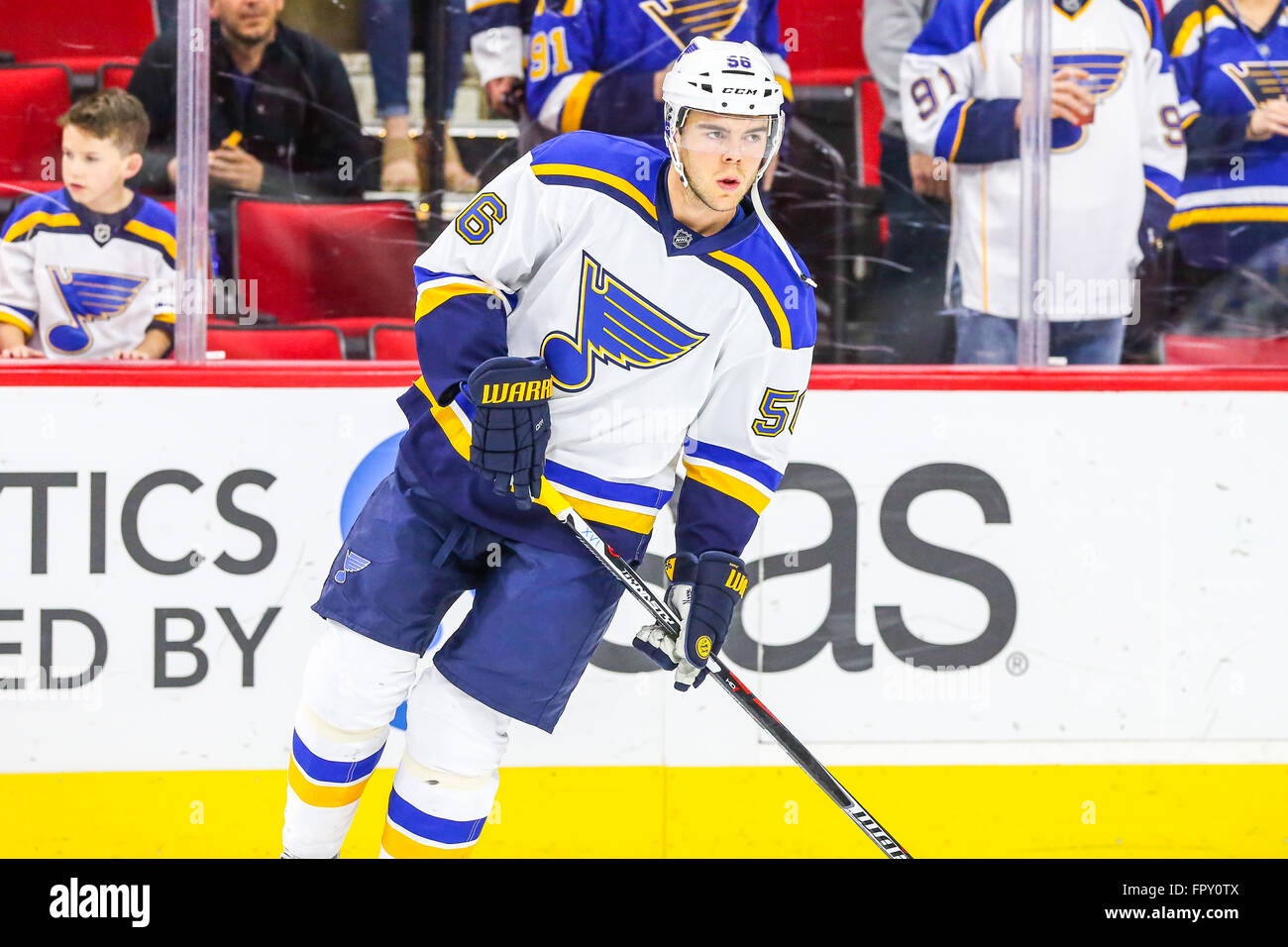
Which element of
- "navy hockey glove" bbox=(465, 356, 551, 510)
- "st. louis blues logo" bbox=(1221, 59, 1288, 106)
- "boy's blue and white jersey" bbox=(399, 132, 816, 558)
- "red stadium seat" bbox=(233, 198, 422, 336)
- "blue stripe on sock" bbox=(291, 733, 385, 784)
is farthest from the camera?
"st. louis blues logo" bbox=(1221, 59, 1288, 106)

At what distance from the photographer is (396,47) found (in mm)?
2877

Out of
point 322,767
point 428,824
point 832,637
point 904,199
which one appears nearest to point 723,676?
point 832,637

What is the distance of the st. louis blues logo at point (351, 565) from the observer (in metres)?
2.37

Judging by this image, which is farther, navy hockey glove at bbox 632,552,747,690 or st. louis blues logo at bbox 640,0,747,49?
st. louis blues logo at bbox 640,0,747,49

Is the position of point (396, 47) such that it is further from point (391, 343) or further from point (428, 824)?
point (428, 824)

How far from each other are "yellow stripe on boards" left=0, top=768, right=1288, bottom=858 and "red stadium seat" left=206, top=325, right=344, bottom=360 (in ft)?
2.50

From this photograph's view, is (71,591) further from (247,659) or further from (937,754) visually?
(937,754)

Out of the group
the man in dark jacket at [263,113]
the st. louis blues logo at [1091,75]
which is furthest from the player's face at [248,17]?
the st. louis blues logo at [1091,75]

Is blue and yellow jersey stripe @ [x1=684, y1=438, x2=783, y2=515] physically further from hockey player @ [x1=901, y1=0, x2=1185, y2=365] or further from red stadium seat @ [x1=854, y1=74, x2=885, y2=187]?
red stadium seat @ [x1=854, y1=74, x2=885, y2=187]

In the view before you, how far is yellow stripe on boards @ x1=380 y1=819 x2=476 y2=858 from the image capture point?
2.45m

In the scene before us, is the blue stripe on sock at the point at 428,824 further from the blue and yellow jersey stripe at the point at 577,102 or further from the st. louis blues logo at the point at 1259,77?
the st. louis blues logo at the point at 1259,77

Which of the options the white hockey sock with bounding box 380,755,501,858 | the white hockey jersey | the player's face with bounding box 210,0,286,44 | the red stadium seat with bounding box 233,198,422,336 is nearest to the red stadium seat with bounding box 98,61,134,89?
the player's face with bounding box 210,0,286,44
